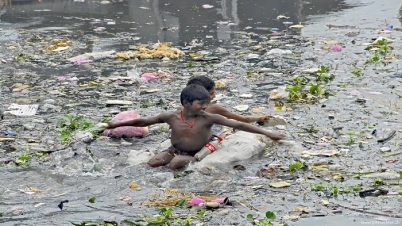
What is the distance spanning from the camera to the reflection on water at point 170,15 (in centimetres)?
1145

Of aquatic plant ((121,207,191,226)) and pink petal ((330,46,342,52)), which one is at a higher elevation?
aquatic plant ((121,207,191,226))

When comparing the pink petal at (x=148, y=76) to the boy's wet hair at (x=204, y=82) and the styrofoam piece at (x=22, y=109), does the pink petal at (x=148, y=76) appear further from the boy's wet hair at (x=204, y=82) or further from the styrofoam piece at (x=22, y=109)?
the boy's wet hair at (x=204, y=82)

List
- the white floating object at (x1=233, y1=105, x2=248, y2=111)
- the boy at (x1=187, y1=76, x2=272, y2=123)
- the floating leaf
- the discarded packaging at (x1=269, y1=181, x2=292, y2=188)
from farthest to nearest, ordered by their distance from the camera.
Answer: the white floating object at (x1=233, y1=105, x2=248, y2=111) < the boy at (x1=187, y1=76, x2=272, y2=123) < the floating leaf < the discarded packaging at (x1=269, y1=181, x2=292, y2=188)

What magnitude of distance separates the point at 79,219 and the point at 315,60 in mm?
5229

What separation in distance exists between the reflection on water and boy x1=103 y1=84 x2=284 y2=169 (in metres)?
4.56

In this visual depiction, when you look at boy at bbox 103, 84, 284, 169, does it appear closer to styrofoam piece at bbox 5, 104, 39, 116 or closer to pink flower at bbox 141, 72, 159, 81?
styrofoam piece at bbox 5, 104, 39, 116

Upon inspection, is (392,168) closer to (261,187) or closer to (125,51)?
(261,187)

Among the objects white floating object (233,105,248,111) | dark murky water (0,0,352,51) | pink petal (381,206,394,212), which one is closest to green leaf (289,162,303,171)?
pink petal (381,206,394,212)

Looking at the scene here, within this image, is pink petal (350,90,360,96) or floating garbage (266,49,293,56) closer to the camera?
pink petal (350,90,360,96)

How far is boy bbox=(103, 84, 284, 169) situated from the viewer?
19.8 feet

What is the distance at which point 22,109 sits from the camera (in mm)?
7715

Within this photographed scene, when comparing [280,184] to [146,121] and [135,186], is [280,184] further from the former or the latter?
[146,121]

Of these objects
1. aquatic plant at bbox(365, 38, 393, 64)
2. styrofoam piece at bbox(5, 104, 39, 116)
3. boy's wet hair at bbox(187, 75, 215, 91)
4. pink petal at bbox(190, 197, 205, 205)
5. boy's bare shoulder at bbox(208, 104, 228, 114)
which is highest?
boy's wet hair at bbox(187, 75, 215, 91)

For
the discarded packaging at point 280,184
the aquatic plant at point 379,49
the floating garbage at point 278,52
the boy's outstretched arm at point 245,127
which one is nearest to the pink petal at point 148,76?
the floating garbage at point 278,52
